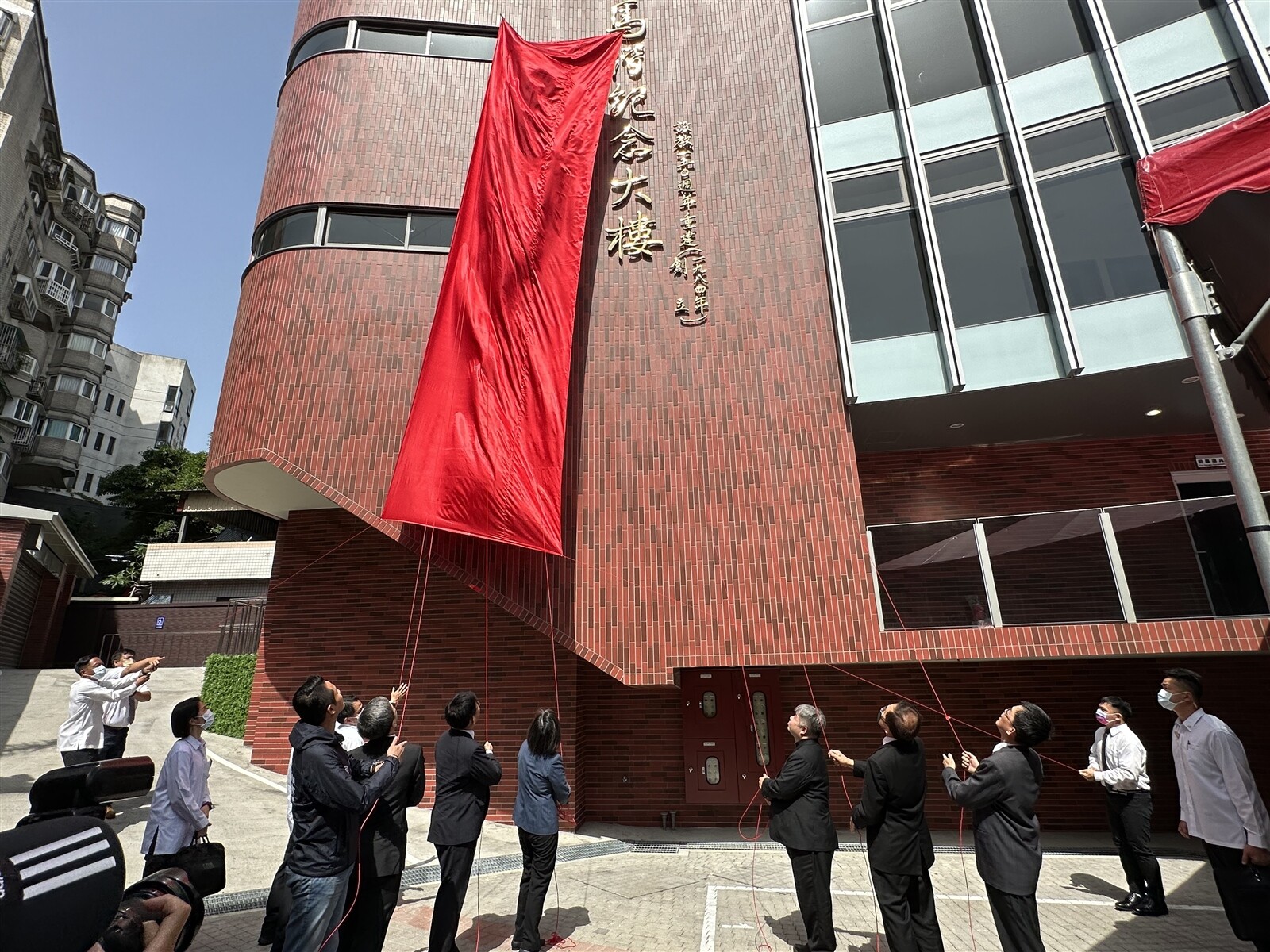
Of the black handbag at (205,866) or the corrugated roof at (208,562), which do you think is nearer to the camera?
the black handbag at (205,866)

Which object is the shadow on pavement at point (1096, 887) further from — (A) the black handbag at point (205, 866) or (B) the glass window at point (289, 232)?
(B) the glass window at point (289, 232)

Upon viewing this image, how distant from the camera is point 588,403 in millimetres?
9938

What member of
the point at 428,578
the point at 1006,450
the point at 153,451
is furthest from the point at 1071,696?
the point at 153,451

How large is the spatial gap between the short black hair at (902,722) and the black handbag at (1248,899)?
2.21 m

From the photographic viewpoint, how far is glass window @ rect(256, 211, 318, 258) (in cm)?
1051

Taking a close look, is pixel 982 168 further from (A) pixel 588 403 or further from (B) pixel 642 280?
(A) pixel 588 403

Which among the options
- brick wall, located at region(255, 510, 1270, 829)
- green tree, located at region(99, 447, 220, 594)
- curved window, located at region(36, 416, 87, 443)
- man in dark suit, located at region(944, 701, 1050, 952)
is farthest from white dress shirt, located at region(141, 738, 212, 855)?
curved window, located at region(36, 416, 87, 443)

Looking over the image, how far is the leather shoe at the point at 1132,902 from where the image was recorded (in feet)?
20.1

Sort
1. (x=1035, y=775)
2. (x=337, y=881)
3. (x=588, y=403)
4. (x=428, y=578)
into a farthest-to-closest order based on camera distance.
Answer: (x=428, y=578) < (x=588, y=403) < (x=1035, y=775) < (x=337, y=881)

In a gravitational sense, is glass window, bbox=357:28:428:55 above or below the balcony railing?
above

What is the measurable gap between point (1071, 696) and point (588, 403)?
349 inches

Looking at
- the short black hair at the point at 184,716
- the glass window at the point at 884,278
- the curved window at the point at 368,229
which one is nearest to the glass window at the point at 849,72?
the glass window at the point at 884,278

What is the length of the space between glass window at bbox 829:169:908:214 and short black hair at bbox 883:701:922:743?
8.25 metres

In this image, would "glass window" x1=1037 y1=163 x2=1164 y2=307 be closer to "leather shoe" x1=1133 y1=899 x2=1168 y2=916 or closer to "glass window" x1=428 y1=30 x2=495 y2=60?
"leather shoe" x1=1133 y1=899 x2=1168 y2=916
